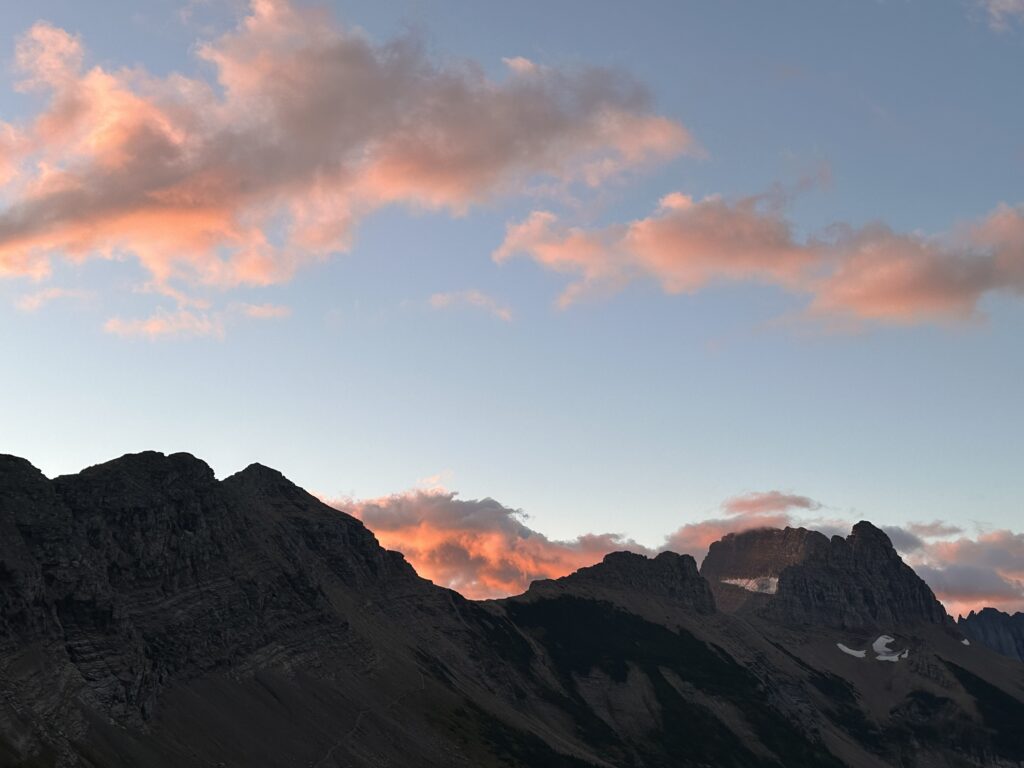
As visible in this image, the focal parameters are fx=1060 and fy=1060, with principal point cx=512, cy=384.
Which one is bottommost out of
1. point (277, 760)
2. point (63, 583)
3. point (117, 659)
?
point (277, 760)

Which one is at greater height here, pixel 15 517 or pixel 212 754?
pixel 15 517

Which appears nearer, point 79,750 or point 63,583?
point 79,750

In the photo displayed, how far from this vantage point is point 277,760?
198m

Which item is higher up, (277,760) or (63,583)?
(63,583)

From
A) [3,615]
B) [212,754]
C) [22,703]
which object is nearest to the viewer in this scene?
[22,703]

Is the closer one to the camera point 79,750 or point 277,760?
point 79,750

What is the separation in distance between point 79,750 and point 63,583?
40.8m

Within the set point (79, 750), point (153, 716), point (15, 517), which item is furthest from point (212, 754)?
point (15, 517)

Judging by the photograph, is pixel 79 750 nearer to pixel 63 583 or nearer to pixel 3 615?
pixel 3 615

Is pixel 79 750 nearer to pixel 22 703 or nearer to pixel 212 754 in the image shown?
pixel 22 703

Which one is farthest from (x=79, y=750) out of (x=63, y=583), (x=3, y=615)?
(x=63, y=583)

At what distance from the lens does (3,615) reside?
17362 centimetres

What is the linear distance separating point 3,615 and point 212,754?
43501mm

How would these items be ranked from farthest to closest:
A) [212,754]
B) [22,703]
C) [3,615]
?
1. [212,754]
2. [3,615]
3. [22,703]
